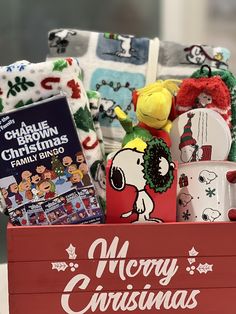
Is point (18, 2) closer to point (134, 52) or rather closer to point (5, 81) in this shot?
point (134, 52)

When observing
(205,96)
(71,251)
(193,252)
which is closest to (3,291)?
(71,251)

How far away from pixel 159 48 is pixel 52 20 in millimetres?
912

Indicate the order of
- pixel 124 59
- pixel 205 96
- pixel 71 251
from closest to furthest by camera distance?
pixel 71 251 < pixel 205 96 < pixel 124 59

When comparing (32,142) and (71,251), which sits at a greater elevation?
(32,142)

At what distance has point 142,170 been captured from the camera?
712 mm

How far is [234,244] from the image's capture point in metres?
0.71

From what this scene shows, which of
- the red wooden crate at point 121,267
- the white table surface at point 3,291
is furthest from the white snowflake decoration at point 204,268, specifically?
the white table surface at point 3,291

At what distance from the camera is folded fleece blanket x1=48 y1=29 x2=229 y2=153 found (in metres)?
0.97

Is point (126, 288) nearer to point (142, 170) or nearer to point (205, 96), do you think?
→ point (142, 170)

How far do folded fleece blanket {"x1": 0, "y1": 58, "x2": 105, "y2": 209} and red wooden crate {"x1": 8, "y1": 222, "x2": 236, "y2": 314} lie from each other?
0.42 ft

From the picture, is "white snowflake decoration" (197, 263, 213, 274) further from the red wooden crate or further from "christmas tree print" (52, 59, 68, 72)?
"christmas tree print" (52, 59, 68, 72)

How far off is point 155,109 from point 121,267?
0.69 feet

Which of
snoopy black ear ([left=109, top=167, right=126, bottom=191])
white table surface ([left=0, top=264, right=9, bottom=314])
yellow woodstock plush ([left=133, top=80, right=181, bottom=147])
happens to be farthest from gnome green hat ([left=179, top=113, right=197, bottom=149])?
white table surface ([left=0, top=264, right=9, bottom=314])

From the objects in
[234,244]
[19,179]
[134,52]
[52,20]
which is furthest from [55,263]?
[52,20]
